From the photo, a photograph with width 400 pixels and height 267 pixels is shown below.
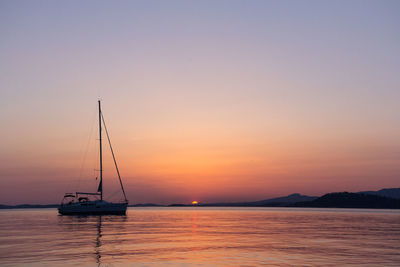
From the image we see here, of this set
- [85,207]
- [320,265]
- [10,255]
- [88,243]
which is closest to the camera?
[320,265]

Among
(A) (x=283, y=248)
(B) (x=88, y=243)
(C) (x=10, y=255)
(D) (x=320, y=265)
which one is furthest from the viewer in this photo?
(B) (x=88, y=243)

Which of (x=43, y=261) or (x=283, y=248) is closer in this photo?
(x=43, y=261)

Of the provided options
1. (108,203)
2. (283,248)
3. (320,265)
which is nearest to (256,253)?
(283,248)

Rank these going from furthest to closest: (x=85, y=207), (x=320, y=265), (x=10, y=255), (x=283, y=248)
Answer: (x=85, y=207) < (x=283, y=248) < (x=10, y=255) < (x=320, y=265)

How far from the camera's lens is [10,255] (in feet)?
97.6

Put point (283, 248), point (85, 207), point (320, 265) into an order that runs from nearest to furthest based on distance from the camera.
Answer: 1. point (320, 265)
2. point (283, 248)
3. point (85, 207)

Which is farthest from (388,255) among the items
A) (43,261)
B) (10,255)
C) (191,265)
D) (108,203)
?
(108,203)

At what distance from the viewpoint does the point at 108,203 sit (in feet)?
325

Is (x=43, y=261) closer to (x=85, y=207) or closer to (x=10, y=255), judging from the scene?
(x=10, y=255)

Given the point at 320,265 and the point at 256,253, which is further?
the point at 256,253

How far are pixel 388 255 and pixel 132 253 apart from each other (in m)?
18.8

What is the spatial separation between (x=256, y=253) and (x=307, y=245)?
757cm

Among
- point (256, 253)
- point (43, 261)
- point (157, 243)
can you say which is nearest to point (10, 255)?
point (43, 261)

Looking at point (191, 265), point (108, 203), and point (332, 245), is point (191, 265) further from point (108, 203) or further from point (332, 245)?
point (108, 203)
